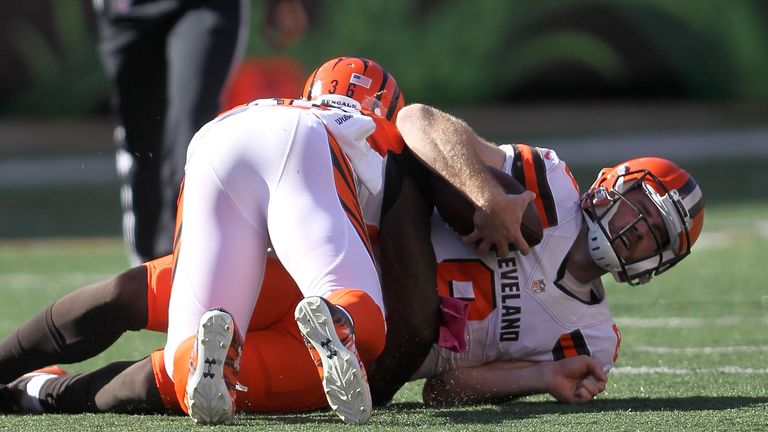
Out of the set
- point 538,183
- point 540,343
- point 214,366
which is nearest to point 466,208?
point 538,183

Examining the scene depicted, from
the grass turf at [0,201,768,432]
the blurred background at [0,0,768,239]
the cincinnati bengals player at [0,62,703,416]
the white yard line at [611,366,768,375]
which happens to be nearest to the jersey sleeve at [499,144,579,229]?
the cincinnati bengals player at [0,62,703,416]

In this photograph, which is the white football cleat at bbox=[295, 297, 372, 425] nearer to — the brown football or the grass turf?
the grass turf

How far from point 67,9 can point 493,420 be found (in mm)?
10617

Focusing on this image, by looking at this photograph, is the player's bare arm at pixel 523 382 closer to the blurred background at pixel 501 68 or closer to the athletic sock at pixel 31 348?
the athletic sock at pixel 31 348

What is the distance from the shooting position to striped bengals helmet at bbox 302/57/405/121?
374cm

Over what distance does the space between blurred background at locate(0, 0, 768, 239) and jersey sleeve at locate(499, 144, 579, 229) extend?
28.2 ft

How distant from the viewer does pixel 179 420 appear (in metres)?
3.08

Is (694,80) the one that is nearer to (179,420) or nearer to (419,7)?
(419,7)

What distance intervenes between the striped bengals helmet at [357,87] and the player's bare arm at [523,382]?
0.81 m

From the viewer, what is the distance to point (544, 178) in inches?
138

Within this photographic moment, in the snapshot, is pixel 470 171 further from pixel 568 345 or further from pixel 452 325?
pixel 568 345

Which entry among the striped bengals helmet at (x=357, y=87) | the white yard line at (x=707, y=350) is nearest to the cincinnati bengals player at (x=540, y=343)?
the striped bengals helmet at (x=357, y=87)

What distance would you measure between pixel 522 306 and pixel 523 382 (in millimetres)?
209

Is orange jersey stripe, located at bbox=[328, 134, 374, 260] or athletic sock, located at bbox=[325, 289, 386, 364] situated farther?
orange jersey stripe, located at bbox=[328, 134, 374, 260]
